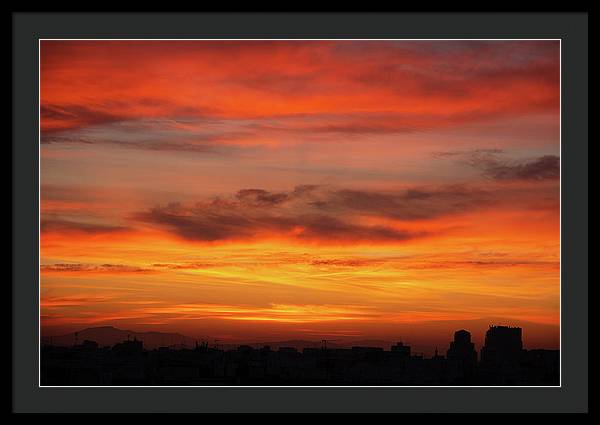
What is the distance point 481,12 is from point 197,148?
4.94ft

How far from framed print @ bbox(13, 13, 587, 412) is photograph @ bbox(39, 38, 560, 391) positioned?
10mm

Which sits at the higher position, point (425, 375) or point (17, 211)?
point (17, 211)

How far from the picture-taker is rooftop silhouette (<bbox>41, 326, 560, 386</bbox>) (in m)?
3.83

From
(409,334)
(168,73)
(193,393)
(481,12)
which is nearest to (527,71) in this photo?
(481,12)

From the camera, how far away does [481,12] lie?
338 centimetres

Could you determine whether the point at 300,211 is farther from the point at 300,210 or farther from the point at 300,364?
the point at 300,364

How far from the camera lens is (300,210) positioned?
168 inches

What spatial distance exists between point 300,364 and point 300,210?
76 centimetres

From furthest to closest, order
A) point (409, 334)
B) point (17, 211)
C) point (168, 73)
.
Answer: point (409, 334)
point (168, 73)
point (17, 211)

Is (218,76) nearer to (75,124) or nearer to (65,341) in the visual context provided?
(75,124)

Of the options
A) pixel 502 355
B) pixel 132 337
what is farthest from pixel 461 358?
pixel 132 337

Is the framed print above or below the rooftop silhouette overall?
above

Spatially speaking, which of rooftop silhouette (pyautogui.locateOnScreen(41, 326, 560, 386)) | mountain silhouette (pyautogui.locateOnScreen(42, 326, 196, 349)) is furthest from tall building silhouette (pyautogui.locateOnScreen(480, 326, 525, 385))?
mountain silhouette (pyautogui.locateOnScreen(42, 326, 196, 349))

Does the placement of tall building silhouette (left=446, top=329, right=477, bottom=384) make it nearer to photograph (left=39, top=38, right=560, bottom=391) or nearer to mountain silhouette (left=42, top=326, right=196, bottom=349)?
photograph (left=39, top=38, right=560, bottom=391)
